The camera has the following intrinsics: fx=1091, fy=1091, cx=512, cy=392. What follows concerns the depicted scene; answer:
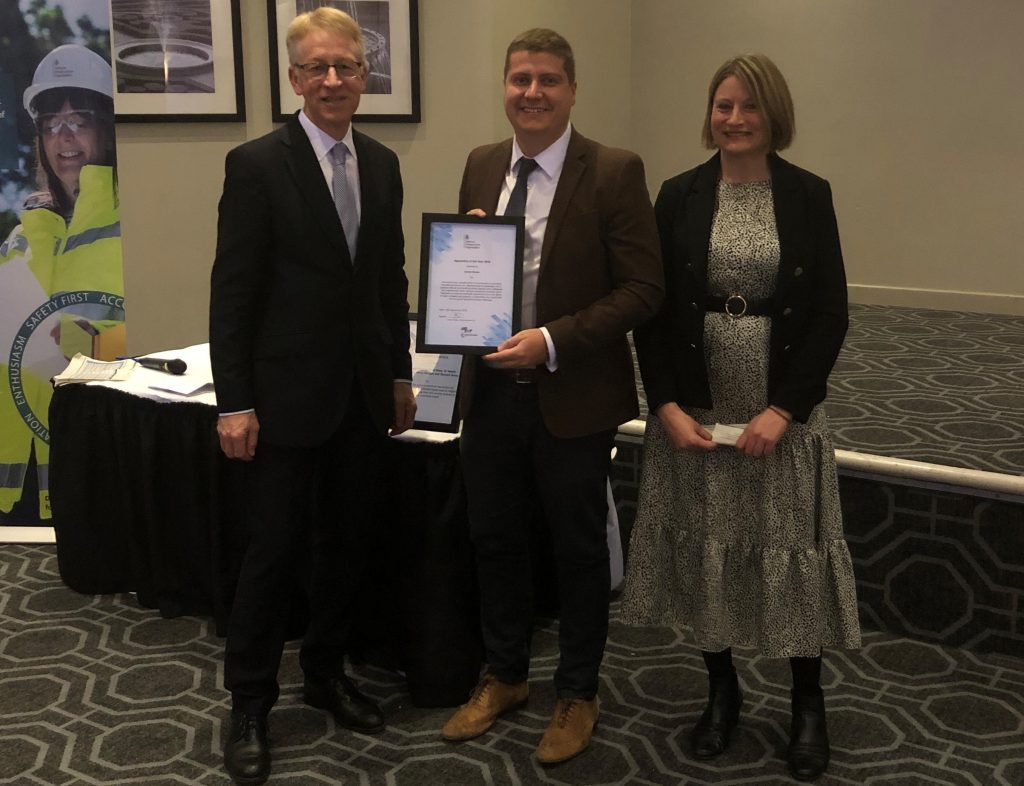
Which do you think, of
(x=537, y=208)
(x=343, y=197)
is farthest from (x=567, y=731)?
(x=343, y=197)

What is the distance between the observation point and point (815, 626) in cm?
223

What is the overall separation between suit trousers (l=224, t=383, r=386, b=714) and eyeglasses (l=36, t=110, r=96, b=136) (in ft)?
5.53

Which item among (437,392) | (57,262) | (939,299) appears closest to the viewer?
(437,392)

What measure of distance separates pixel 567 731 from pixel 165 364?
162cm

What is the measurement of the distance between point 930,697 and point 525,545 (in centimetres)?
109

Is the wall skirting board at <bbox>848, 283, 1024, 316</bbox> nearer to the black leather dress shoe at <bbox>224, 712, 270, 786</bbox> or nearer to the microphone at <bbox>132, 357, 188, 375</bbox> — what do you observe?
the microphone at <bbox>132, 357, 188, 375</bbox>

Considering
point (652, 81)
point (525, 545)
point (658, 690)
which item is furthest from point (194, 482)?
point (652, 81)

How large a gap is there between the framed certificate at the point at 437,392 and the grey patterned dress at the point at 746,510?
0.55 metres

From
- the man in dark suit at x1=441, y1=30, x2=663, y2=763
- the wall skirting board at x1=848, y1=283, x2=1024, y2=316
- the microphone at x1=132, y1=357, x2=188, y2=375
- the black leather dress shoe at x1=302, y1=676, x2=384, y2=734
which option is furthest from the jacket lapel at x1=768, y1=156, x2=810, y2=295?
the wall skirting board at x1=848, y1=283, x2=1024, y2=316

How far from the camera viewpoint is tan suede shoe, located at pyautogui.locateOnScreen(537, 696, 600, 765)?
232cm

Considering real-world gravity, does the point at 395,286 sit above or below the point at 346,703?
above

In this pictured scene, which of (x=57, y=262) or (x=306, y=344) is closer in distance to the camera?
(x=306, y=344)

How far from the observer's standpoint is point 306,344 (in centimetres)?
219

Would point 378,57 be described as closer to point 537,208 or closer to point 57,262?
point 57,262
